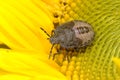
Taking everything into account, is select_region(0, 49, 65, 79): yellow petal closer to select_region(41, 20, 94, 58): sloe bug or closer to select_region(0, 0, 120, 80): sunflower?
select_region(0, 0, 120, 80): sunflower

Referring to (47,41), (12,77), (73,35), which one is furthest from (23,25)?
(12,77)

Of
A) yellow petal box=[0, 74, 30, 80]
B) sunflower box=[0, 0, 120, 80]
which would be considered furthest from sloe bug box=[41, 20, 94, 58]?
yellow petal box=[0, 74, 30, 80]

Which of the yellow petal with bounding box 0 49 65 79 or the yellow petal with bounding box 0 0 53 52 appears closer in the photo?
the yellow petal with bounding box 0 49 65 79

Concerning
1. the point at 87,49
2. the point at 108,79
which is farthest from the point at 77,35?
the point at 108,79

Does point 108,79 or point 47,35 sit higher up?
point 47,35

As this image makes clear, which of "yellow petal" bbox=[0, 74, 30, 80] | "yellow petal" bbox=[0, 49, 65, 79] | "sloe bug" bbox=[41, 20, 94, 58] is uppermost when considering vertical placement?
"sloe bug" bbox=[41, 20, 94, 58]

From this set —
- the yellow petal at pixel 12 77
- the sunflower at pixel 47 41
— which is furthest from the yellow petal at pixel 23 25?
the yellow petal at pixel 12 77

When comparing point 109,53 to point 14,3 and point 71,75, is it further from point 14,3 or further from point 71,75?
point 14,3

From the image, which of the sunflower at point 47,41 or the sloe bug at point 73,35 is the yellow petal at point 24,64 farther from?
the sloe bug at point 73,35
